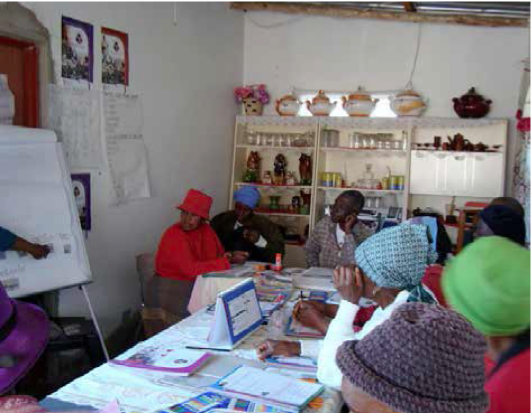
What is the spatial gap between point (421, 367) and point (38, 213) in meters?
2.48

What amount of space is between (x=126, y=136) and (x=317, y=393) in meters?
2.87

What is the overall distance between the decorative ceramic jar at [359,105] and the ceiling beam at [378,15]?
81cm

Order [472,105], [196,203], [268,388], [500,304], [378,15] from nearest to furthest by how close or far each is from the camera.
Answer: [500,304] → [268,388] → [196,203] → [472,105] → [378,15]

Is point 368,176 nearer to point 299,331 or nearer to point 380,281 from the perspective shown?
point 299,331

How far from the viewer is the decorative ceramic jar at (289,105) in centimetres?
584

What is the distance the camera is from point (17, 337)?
1432 mm

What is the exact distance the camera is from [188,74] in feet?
16.6

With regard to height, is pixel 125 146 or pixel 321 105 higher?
pixel 321 105

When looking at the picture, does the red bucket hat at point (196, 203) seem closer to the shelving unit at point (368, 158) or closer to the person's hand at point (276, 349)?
the person's hand at point (276, 349)

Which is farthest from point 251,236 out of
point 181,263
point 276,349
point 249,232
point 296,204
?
point 276,349

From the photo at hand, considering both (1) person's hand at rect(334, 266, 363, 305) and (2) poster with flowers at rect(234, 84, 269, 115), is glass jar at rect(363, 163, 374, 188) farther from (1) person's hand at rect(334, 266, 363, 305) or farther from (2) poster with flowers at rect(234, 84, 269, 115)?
(1) person's hand at rect(334, 266, 363, 305)

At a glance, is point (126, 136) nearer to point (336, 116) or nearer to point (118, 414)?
point (336, 116)

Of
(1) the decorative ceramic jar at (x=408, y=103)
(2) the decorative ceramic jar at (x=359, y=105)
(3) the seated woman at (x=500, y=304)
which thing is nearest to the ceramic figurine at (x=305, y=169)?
(2) the decorative ceramic jar at (x=359, y=105)

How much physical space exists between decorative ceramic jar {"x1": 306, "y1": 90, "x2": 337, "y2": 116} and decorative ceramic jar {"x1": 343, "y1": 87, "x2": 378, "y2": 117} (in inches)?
7.0
